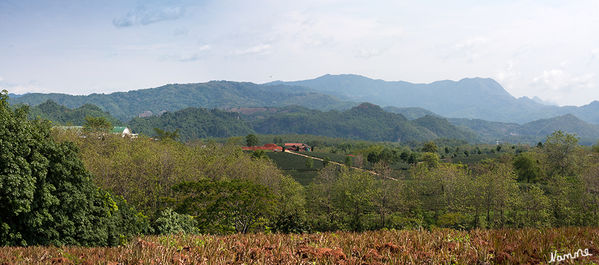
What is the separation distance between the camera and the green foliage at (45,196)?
42.1 ft

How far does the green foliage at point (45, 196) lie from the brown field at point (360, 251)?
363 inches

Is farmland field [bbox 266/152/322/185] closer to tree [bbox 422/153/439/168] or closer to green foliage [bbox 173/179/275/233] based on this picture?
tree [bbox 422/153/439/168]

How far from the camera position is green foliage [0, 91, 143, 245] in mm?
12820

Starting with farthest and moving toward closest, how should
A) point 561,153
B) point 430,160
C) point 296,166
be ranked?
point 296,166 < point 430,160 < point 561,153

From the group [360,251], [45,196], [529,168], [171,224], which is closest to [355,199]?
[171,224]

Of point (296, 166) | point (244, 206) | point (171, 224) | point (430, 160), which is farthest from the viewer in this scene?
point (296, 166)

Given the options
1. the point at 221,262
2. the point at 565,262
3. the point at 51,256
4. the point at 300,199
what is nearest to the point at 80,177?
the point at 51,256

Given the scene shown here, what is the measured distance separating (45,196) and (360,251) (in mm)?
13625

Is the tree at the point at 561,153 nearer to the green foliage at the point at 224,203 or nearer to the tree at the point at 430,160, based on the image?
the tree at the point at 430,160

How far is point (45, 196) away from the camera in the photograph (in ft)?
44.1

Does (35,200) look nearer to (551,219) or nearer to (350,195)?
(350,195)

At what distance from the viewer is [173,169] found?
109 feet

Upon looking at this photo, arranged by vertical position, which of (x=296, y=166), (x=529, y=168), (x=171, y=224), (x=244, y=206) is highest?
(x=171, y=224)

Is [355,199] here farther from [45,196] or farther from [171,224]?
[45,196]
